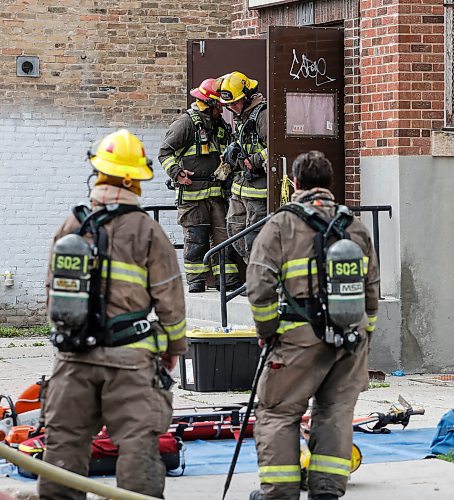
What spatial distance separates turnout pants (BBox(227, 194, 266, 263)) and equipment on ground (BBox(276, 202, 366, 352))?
5.28 m

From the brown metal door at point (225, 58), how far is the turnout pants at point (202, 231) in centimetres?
156

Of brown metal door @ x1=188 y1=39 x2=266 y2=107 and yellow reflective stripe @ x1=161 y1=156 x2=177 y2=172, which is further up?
brown metal door @ x1=188 y1=39 x2=266 y2=107

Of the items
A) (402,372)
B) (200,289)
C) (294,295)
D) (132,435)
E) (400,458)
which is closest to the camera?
(132,435)

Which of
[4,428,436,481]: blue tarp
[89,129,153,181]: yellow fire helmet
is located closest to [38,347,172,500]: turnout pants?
[89,129,153,181]: yellow fire helmet

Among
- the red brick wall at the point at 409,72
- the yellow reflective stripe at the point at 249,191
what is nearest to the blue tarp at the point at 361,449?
the yellow reflective stripe at the point at 249,191

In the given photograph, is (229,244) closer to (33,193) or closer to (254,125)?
(254,125)

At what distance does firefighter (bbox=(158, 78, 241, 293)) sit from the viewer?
12273 millimetres

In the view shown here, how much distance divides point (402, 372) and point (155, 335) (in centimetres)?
598

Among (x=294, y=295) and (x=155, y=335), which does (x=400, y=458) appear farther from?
(x=155, y=335)

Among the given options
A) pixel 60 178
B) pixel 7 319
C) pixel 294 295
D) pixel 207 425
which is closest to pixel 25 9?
pixel 60 178

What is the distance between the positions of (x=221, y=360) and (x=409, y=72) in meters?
3.26

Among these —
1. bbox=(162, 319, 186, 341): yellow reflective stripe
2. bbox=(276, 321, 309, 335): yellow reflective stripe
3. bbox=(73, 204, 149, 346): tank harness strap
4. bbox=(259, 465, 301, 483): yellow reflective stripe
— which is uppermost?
bbox=(73, 204, 149, 346): tank harness strap

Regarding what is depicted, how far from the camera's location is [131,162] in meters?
6.00

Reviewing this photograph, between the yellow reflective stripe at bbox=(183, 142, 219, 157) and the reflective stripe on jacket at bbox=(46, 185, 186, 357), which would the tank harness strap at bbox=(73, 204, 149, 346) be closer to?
the reflective stripe on jacket at bbox=(46, 185, 186, 357)
